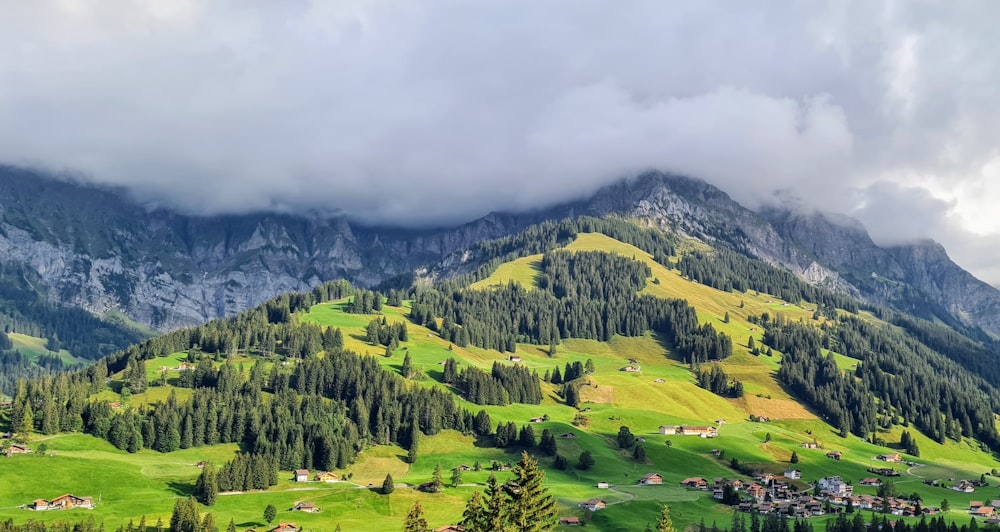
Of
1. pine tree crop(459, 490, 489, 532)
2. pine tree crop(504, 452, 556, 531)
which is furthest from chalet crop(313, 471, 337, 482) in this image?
pine tree crop(504, 452, 556, 531)

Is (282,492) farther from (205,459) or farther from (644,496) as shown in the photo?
(644,496)

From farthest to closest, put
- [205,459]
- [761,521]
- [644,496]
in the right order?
[205,459] < [644,496] < [761,521]

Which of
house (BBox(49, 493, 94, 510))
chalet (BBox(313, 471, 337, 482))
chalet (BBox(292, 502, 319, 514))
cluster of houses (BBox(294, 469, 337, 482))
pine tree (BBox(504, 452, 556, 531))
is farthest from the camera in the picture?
chalet (BBox(313, 471, 337, 482))

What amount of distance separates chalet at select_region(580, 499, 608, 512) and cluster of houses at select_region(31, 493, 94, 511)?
94841 millimetres

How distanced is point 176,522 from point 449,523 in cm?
4852

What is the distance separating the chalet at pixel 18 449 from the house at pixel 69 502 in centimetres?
2987

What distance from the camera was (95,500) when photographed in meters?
157

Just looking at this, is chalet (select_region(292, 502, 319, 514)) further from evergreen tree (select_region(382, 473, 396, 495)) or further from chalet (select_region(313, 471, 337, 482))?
chalet (select_region(313, 471, 337, 482))

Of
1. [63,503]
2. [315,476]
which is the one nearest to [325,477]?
[315,476]

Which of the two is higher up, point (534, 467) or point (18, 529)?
point (534, 467)

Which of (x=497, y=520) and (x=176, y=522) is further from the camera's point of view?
(x=176, y=522)

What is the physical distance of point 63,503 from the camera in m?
151

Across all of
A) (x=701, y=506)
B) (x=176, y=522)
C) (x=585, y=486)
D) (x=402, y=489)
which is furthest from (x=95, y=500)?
(x=701, y=506)

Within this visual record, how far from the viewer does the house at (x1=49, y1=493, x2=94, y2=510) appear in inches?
5920
